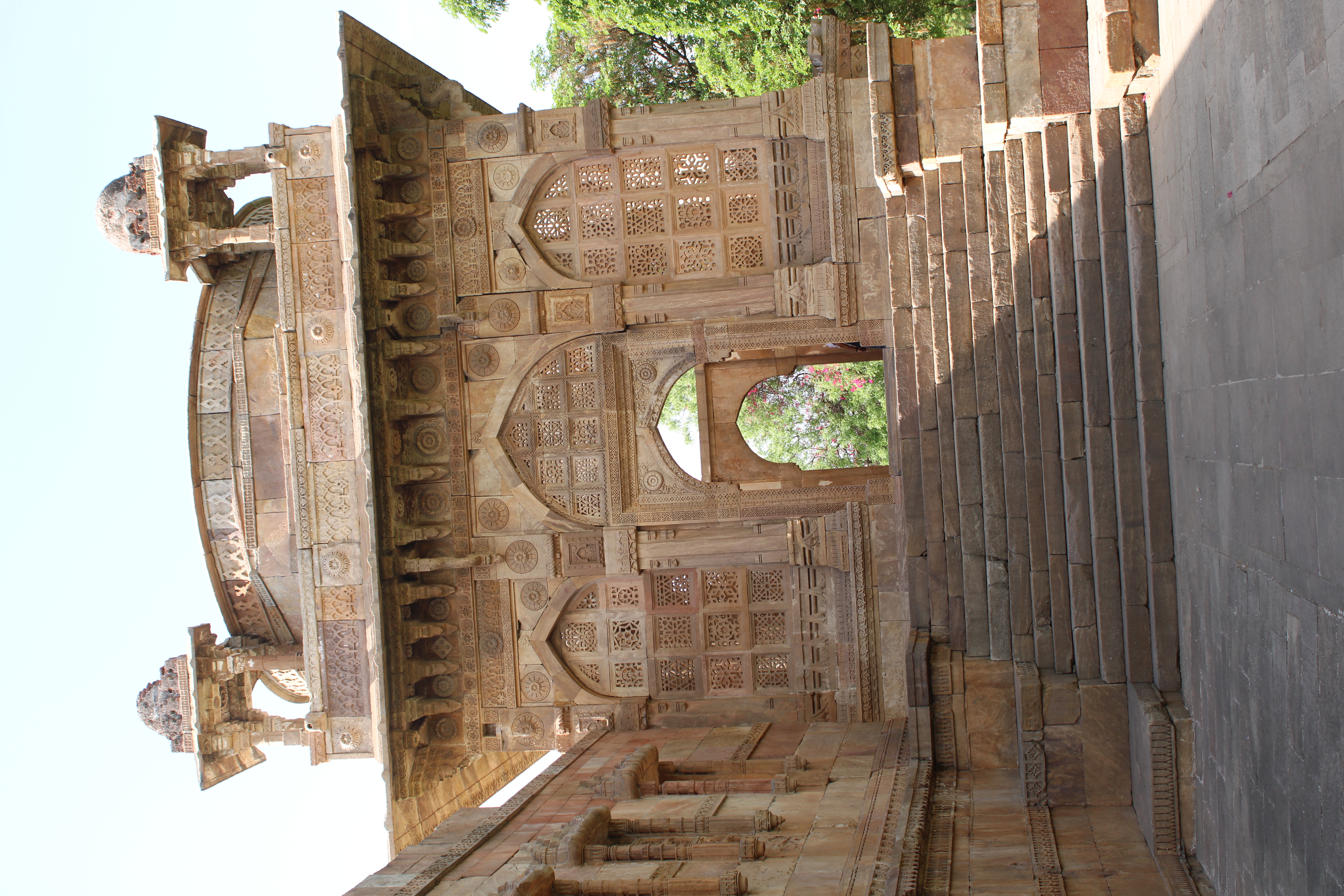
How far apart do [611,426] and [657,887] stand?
5.43 metres

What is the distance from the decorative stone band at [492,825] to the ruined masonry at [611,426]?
0.07m

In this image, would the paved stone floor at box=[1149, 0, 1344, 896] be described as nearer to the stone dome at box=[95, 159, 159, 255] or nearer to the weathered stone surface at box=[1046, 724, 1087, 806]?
the weathered stone surface at box=[1046, 724, 1087, 806]

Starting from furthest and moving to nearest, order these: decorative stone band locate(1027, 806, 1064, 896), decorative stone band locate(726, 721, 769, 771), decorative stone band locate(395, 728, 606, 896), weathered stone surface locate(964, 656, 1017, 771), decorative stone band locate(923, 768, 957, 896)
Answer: weathered stone surface locate(964, 656, 1017, 771) → decorative stone band locate(726, 721, 769, 771) → decorative stone band locate(395, 728, 606, 896) → decorative stone band locate(923, 768, 957, 896) → decorative stone band locate(1027, 806, 1064, 896)

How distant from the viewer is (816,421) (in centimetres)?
2372

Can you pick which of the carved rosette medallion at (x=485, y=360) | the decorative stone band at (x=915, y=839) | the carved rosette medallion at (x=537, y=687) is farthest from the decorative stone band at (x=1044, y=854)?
the carved rosette medallion at (x=485, y=360)

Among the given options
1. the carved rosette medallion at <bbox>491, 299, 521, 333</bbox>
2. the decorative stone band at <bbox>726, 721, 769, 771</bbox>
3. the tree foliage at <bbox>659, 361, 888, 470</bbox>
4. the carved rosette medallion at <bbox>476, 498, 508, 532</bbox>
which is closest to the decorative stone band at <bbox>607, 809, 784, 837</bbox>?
the decorative stone band at <bbox>726, 721, 769, 771</bbox>

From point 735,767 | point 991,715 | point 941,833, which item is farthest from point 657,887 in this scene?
point 991,715

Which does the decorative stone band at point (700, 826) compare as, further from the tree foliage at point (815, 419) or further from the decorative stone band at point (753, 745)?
the tree foliage at point (815, 419)

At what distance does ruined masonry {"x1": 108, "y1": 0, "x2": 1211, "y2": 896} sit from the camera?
29.2 feet

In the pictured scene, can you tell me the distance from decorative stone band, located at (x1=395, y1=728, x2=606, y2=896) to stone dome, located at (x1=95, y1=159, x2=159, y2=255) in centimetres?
709

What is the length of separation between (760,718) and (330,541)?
4513 mm

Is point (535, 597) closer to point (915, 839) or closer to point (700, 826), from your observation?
point (700, 826)

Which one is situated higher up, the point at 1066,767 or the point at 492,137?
the point at 492,137

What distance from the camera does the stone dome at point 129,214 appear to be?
456 inches
